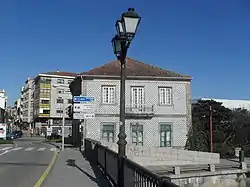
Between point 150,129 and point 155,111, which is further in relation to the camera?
point 155,111

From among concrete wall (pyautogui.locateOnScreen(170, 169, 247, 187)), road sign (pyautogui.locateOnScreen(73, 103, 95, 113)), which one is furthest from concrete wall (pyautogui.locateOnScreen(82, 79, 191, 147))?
concrete wall (pyautogui.locateOnScreen(170, 169, 247, 187))

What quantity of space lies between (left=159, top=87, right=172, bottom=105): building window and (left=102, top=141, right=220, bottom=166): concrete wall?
11.4 meters

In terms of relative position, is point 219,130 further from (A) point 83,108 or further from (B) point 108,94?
(A) point 83,108

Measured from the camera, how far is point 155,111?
121ft

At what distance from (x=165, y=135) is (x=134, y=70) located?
716 cm

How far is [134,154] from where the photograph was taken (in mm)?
25016

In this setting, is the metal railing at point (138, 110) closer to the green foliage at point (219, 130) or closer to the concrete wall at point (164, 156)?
the green foliage at point (219, 130)

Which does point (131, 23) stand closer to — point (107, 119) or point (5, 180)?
point (5, 180)

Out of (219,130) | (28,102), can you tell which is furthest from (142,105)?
(28,102)

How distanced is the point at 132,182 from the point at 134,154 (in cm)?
1774

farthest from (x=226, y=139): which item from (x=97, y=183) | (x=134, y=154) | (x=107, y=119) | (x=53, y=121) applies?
(x=53, y=121)

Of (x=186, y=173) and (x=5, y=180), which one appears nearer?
(x=5, y=180)

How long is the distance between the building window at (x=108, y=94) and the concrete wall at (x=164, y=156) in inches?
440

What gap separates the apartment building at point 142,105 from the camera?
36031 mm
